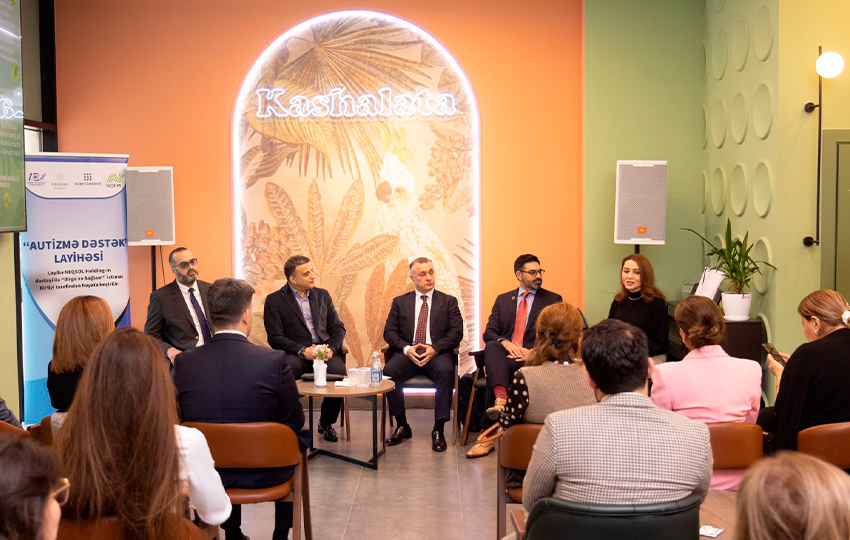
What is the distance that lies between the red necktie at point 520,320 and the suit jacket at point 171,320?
241 cm

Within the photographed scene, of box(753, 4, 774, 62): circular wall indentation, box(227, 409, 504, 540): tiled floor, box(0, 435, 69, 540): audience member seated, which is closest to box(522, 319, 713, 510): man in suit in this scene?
box(0, 435, 69, 540): audience member seated

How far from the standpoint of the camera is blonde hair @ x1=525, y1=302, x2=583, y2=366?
3.65 m

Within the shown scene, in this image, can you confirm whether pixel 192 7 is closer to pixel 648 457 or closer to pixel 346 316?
pixel 346 316

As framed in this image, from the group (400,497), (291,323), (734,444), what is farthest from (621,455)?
(291,323)

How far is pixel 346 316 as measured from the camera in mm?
7215

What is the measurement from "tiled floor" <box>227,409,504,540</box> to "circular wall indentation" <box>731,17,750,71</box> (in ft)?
11.7

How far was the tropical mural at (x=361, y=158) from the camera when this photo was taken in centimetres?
715

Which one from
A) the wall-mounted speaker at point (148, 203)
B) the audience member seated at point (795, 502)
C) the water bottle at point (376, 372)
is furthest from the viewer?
the wall-mounted speaker at point (148, 203)

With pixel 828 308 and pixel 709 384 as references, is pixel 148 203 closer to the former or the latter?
pixel 709 384

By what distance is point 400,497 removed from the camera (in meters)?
4.86

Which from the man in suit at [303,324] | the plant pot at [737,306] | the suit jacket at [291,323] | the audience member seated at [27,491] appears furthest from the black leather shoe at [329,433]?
the audience member seated at [27,491]

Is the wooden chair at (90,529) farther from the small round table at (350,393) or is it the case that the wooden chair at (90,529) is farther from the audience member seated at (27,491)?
the small round table at (350,393)

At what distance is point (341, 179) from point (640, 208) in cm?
266

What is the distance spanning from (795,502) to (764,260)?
15.3 feet
